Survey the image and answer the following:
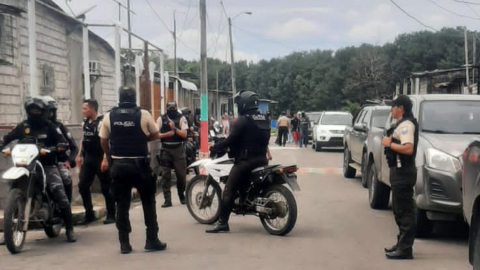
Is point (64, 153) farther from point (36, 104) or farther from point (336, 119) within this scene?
point (336, 119)

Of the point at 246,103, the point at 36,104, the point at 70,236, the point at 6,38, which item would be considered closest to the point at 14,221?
the point at 70,236

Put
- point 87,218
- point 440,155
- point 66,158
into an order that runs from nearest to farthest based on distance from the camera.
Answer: point 440,155, point 66,158, point 87,218

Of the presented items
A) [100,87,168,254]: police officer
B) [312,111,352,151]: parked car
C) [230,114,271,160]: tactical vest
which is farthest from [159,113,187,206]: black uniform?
[312,111,352,151]: parked car

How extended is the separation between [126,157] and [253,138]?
182 cm

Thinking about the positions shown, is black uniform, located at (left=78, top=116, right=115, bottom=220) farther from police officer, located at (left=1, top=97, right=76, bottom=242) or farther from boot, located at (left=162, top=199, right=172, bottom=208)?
boot, located at (left=162, top=199, right=172, bottom=208)

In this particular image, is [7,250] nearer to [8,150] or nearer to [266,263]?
[8,150]

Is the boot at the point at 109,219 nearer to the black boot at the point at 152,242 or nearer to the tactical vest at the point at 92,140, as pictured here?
the tactical vest at the point at 92,140

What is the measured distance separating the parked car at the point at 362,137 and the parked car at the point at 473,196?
5662mm

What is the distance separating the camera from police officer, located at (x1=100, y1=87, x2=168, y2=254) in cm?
698

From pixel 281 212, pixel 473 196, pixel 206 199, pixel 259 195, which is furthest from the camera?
pixel 206 199

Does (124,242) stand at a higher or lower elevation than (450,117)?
lower

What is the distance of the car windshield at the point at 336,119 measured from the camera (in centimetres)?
2588

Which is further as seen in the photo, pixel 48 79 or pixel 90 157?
pixel 48 79

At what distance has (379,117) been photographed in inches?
502
